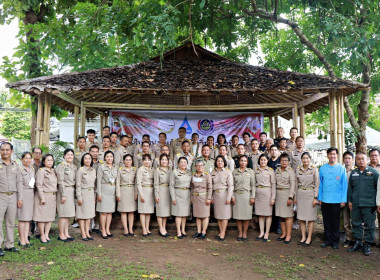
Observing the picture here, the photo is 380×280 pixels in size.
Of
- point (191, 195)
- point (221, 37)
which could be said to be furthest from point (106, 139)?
point (221, 37)

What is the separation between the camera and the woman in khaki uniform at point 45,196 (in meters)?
5.37

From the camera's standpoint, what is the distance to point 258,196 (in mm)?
6020

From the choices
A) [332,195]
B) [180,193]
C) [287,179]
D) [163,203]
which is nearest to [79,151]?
[163,203]

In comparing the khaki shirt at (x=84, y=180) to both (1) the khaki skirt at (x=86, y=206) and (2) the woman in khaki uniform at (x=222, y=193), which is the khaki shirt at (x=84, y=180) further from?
(2) the woman in khaki uniform at (x=222, y=193)

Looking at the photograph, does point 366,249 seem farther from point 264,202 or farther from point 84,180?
point 84,180

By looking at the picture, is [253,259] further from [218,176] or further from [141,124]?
[141,124]

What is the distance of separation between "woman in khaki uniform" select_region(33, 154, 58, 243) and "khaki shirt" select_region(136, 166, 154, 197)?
1406 millimetres

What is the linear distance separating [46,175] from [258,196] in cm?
368

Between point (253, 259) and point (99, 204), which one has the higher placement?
point (99, 204)

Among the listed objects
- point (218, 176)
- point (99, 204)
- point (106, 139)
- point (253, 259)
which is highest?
point (106, 139)

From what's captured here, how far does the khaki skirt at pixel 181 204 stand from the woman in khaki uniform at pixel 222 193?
0.51 meters

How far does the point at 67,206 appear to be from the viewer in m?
5.58

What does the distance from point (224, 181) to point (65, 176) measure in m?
2.79

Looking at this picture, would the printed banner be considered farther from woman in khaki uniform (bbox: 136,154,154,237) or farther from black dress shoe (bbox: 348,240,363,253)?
black dress shoe (bbox: 348,240,363,253)
